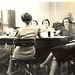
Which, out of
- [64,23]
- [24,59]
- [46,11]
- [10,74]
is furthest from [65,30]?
[10,74]

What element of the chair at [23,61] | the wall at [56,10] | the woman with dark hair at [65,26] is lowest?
the chair at [23,61]

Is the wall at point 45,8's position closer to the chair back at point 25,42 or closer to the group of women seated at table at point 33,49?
the group of women seated at table at point 33,49

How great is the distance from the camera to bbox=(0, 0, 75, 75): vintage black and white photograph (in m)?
2.07

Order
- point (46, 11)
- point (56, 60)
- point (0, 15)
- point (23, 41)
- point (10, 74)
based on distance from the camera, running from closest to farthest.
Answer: point (56, 60) → point (23, 41) → point (10, 74) → point (46, 11) → point (0, 15)

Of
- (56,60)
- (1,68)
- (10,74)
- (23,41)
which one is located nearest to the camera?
(56,60)

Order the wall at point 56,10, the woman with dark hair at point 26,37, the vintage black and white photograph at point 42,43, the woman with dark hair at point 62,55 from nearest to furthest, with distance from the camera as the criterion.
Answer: the woman with dark hair at point 62,55
the vintage black and white photograph at point 42,43
the woman with dark hair at point 26,37
the wall at point 56,10

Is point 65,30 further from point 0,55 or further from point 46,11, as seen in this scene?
point 0,55

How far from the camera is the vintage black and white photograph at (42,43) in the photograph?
2072 mm

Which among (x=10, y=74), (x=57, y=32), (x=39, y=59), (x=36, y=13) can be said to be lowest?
(x=10, y=74)

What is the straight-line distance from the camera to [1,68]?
2764mm

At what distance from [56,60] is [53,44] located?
0.41 metres

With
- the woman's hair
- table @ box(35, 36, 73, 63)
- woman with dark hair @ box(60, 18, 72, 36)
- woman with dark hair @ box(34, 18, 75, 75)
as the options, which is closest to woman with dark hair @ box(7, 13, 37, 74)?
the woman's hair

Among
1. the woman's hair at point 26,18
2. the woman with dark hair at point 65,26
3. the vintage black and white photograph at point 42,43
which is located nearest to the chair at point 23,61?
the vintage black and white photograph at point 42,43

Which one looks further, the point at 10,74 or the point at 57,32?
the point at 57,32
